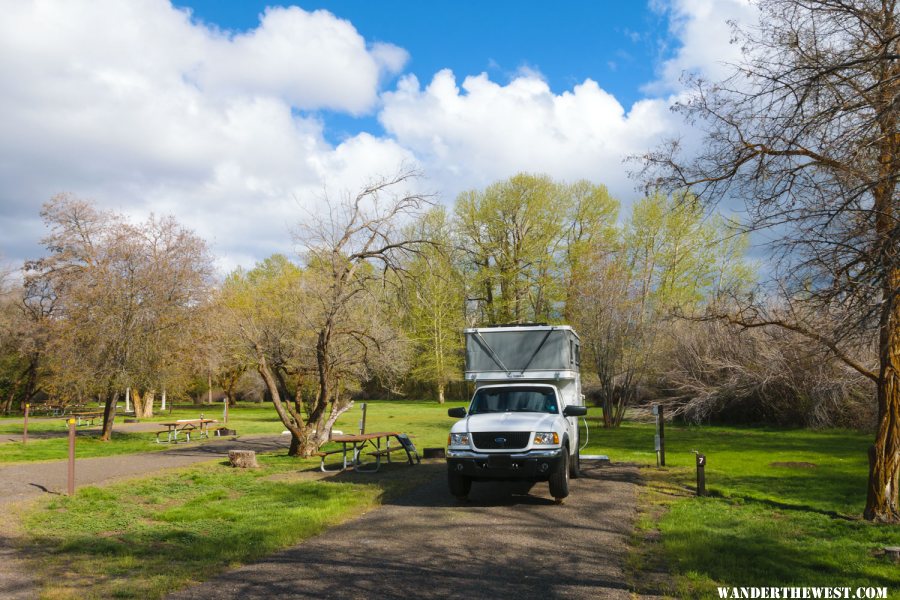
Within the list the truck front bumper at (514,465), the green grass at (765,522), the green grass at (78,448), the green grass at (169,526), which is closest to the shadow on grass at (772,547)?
the green grass at (765,522)

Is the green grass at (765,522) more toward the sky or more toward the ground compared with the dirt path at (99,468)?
more toward the sky

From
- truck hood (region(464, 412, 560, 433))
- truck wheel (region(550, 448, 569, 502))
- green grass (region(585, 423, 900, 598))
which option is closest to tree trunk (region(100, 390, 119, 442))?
green grass (region(585, 423, 900, 598))

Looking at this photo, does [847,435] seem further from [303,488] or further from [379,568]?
[379,568]

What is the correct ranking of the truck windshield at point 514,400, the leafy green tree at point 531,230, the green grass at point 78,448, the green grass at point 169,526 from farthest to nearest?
1. the leafy green tree at point 531,230
2. the green grass at point 78,448
3. the truck windshield at point 514,400
4. the green grass at point 169,526

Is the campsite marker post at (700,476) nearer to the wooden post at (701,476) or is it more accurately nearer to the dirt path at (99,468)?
the wooden post at (701,476)

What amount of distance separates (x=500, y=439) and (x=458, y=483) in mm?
975

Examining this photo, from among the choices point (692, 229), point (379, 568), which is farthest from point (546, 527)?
point (692, 229)

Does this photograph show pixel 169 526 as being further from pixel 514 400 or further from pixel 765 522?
pixel 765 522

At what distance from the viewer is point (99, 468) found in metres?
15.8

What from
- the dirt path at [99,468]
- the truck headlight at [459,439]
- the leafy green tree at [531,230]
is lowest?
the dirt path at [99,468]

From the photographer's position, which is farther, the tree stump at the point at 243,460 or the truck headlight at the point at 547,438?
the tree stump at the point at 243,460

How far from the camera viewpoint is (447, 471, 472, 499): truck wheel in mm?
10705

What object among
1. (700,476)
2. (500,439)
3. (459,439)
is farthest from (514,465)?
(700,476)

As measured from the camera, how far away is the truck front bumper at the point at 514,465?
10172 mm
